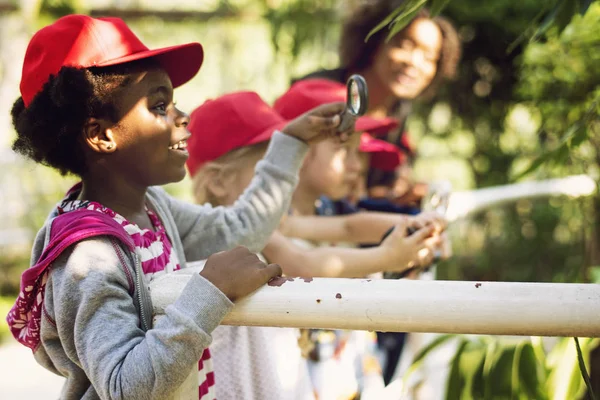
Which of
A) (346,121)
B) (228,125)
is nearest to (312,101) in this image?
(228,125)

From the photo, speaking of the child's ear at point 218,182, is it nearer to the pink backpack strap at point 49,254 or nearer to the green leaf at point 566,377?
the pink backpack strap at point 49,254

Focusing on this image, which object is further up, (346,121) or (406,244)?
(346,121)

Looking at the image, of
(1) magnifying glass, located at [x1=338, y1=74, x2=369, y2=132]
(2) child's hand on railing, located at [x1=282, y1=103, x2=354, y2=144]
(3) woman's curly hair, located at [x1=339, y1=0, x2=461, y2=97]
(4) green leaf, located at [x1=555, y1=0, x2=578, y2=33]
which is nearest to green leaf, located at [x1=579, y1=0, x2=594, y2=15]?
(4) green leaf, located at [x1=555, y1=0, x2=578, y2=33]

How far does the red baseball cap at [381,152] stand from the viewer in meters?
2.66

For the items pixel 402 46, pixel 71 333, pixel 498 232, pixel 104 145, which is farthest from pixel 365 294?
pixel 498 232

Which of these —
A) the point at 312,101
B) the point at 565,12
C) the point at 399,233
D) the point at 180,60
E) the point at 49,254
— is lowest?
the point at 399,233

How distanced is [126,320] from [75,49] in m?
0.48

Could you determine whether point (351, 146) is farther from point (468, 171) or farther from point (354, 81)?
point (468, 171)

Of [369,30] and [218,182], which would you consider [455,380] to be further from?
[369,30]

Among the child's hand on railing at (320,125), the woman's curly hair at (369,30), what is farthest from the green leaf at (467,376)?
the woman's curly hair at (369,30)

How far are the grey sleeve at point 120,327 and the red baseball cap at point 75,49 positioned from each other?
0.32m

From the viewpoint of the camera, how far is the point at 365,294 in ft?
3.00

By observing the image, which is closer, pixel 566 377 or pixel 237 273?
pixel 237 273

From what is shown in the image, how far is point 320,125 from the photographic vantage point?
63.5 inches
